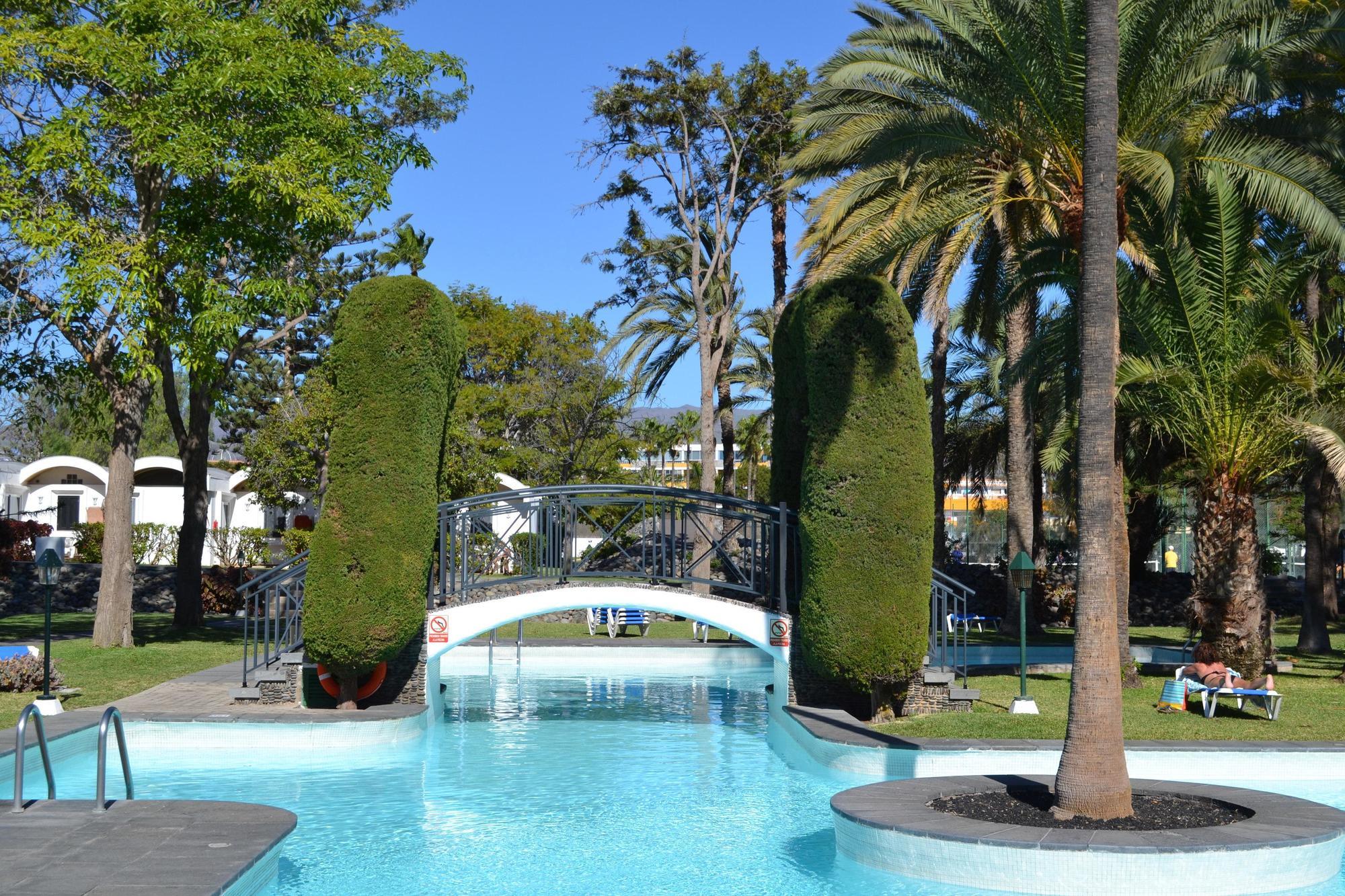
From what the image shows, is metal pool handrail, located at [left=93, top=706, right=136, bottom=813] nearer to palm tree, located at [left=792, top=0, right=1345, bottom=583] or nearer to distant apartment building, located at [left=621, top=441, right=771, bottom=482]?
palm tree, located at [left=792, top=0, right=1345, bottom=583]

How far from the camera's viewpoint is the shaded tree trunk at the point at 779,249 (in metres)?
34.6

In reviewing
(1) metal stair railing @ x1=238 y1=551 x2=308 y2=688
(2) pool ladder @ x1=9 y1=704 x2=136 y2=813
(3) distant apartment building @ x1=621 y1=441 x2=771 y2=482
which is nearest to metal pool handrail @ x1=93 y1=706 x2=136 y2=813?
(2) pool ladder @ x1=9 y1=704 x2=136 y2=813

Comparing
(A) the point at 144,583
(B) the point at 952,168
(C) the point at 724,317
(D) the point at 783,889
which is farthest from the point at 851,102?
(A) the point at 144,583

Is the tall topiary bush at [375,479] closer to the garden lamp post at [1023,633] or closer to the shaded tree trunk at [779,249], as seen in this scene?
the garden lamp post at [1023,633]

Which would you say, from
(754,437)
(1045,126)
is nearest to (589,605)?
(1045,126)

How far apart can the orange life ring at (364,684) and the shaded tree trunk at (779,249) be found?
65.5ft

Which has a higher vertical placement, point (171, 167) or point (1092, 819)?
point (171, 167)

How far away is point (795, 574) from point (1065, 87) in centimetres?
715

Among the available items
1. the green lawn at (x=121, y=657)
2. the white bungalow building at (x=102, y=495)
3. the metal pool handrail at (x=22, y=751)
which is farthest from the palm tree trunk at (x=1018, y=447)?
the white bungalow building at (x=102, y=495)

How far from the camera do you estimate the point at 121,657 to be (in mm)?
21094

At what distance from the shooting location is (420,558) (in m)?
15.9

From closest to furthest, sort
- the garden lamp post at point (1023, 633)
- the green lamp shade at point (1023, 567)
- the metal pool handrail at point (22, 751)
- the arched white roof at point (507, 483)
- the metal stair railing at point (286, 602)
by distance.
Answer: the metal pool handrail at point (22, 751) < the garden lamp post at point (1023, 633) < the metal stair railing at point (286, 602) < the green lamp shade at point (1023, 567) < the arched white roof at point (507, 483)

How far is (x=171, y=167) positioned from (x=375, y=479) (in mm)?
7843

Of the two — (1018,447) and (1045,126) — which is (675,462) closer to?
(1018,447)
